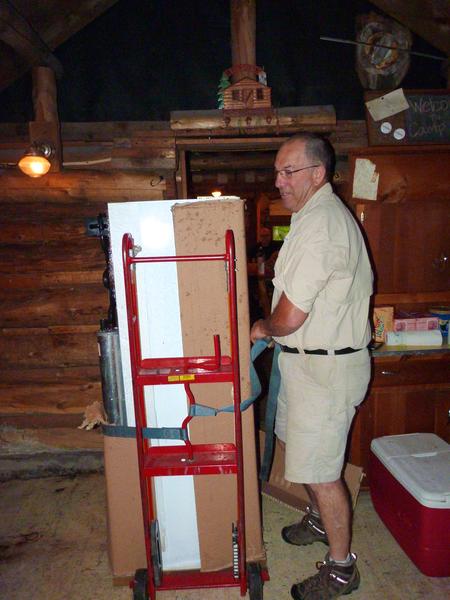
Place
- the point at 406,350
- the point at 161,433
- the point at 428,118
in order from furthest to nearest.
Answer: the point at 428,118
the point at 406,350
the point at 161,433

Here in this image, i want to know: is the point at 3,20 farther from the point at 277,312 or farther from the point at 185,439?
the point at 185,439

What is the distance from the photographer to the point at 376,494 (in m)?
2.70

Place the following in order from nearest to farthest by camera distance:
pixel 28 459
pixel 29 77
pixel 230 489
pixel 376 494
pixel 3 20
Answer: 1. pixel 230 489
2. pixel 3 20
3. pixel 376 494
4. pixel 29 77
5. pixel 28 459

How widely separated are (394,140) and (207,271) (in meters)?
1.81

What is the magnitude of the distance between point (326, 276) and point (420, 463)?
1378mm

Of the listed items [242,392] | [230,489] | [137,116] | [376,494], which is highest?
[137,116]

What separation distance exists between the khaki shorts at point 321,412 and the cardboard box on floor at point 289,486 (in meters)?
0.74

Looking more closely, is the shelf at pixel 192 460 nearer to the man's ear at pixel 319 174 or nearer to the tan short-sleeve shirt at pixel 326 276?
the tan short-sleeve shirt at pixel 326 276

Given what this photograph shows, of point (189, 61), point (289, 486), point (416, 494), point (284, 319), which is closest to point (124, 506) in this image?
point (289, 486)

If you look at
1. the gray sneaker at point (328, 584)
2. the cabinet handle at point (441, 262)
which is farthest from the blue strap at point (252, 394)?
the cabinet handle at point (441, 262)

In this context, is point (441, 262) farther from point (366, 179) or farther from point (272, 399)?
point (272, 399)

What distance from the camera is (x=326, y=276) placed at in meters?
1.77

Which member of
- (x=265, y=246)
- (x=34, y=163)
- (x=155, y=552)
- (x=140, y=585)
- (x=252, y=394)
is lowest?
(x=140, y=585)

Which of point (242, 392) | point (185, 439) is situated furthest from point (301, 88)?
point (185, 439)
